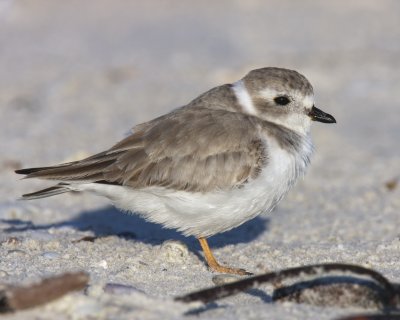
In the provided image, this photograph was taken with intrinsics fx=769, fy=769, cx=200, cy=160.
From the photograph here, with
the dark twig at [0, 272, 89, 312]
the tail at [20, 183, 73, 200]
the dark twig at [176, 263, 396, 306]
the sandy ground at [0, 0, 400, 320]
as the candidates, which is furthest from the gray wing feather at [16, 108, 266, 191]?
the dark twig at [0, 272, 89, 312]

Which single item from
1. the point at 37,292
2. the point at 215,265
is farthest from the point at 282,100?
the point at 37,292

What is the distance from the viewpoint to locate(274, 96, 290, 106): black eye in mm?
5555

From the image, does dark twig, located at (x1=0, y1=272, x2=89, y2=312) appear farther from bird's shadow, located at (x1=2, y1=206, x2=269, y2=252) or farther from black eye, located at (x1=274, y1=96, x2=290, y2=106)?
black eye, located at (x1=274, y1=96, x2=290, y2=106)

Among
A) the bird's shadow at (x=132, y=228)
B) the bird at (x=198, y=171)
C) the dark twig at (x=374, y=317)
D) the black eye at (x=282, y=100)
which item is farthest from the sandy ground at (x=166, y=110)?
the black eye at (x=282, y=100)

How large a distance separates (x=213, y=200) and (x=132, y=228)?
175 centimetres

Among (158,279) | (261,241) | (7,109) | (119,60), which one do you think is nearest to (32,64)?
(119,60)

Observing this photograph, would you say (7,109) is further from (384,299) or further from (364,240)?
(384,299)

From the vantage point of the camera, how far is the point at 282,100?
5.56 metres

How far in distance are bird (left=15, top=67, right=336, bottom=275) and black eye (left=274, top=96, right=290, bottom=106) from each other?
0.23 meters

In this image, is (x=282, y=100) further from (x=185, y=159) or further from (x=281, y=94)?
(x=185, y=159)

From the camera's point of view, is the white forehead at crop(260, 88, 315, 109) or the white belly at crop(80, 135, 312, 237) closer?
the white belly at crop(80, 135, 312, 237)

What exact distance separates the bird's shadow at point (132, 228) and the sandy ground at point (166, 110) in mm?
20

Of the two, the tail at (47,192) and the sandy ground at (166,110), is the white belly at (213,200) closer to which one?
the tail at (47,192)

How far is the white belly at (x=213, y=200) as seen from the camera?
502cm
